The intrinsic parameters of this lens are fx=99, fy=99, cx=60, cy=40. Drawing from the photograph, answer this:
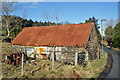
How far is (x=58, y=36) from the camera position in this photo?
14703mm

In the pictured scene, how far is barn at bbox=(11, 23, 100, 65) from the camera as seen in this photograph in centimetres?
1189

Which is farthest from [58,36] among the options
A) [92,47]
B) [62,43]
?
[92,47]

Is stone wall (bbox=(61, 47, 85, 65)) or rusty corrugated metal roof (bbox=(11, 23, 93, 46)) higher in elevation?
rusty corrugated metal roof (bbox=(11, 23, 93, 46))

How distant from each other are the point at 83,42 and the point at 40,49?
5.94 meters

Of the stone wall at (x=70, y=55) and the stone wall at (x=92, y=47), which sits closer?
the stone wall at (x=70, y=55)

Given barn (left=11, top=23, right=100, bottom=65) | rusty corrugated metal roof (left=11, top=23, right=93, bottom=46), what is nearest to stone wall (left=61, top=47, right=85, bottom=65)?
barn (left=11, top=23, right=100, bottom=65)

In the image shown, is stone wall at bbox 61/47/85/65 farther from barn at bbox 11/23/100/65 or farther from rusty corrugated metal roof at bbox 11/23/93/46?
rusty corrugated metal roof at bbox 11/23/93/46

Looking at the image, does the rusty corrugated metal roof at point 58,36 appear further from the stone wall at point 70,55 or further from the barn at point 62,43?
the stone wall at point 70,55

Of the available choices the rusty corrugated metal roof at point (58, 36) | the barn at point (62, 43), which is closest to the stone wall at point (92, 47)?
the barn at point (62, 43)

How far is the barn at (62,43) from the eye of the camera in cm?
1189

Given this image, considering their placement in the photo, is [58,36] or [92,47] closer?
[92,47]

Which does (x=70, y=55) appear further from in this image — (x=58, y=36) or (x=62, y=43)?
(x=58, y=36)

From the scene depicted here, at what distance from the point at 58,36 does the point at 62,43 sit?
2.16 meters

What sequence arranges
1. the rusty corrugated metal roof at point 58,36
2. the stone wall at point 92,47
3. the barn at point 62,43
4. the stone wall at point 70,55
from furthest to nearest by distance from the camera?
1. the stone wall at point 92,47
2. the rusty corrugated metal roof at point 58,36
3. the barn at point 62,43
4. the stone wall at point 70,55
